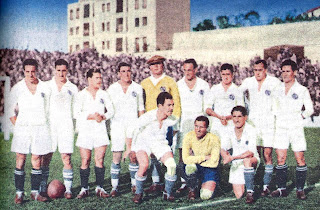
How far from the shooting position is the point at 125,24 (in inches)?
273

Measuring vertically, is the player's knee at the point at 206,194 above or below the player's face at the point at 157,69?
below

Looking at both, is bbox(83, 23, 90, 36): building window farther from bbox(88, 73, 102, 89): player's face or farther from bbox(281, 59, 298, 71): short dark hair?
bbox(281, 59, 298, 71): short dark hair

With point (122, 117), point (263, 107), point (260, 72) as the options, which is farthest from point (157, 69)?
point (263, 107)

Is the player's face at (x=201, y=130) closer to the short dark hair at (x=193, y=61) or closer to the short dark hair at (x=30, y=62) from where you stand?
the short dark hair at (x=193, y=61)

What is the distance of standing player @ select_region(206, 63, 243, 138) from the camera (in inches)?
242

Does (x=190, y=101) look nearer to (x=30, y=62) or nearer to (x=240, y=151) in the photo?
(x=240, y=151)

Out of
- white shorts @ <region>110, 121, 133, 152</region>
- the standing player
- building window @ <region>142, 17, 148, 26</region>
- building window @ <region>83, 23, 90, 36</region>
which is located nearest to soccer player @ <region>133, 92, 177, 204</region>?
white shorts @ <region>110, 121, 133, 152</region>

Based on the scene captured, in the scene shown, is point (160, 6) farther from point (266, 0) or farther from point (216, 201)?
point (216, 201)

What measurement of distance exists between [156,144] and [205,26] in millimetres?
2089

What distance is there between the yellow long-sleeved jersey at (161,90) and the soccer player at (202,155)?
1.28 ft

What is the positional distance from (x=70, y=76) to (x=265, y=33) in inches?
119

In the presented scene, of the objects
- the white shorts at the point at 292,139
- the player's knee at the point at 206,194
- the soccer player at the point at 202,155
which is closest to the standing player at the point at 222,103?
the soccer player at the point at 202,155

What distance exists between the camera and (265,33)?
267 inches

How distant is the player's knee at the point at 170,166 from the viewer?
228 inches
